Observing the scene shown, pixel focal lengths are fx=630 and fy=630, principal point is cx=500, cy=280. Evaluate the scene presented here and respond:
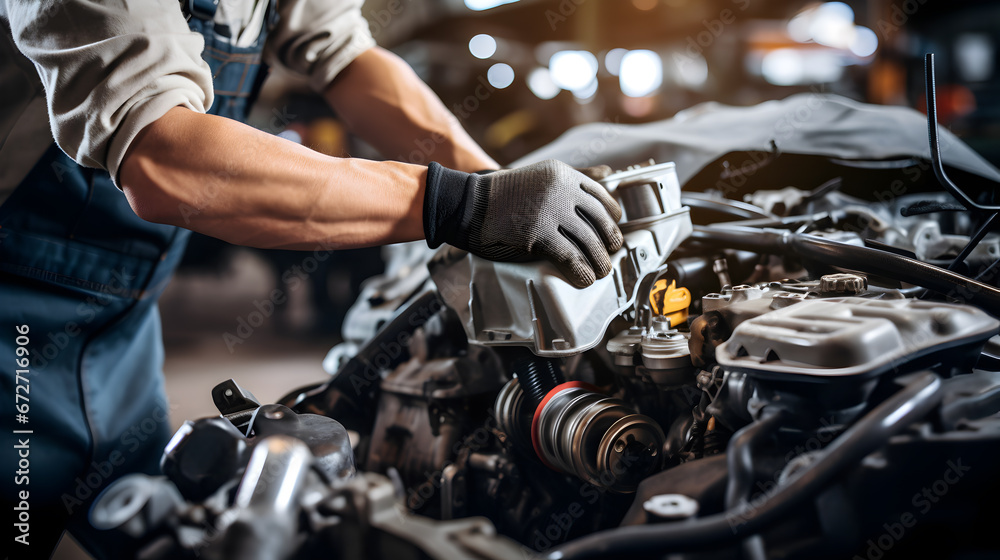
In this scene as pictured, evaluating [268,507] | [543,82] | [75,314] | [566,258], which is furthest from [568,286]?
[543,82]

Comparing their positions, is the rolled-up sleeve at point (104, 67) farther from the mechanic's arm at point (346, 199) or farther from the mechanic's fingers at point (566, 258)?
the mechanic's fingers at point (566, 258)

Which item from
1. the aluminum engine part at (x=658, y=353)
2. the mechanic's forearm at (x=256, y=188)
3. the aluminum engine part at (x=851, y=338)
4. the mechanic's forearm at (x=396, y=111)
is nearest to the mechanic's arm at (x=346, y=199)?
the mechanic's forearm at (x=256, y=188)

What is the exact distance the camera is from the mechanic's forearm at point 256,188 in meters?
0.87

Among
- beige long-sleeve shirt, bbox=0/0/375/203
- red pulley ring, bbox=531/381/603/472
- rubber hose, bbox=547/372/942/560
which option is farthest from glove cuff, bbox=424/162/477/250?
rubber hose, bbox=547/372/942/560

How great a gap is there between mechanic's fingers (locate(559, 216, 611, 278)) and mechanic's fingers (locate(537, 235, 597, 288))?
1cm

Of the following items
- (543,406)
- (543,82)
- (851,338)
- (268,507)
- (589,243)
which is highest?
(851,338)

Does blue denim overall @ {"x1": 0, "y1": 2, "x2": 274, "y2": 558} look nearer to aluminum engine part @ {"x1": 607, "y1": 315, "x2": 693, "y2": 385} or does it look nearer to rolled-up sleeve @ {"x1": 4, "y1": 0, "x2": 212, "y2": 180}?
rolled-up sleeve @ {"x1": 4, "y1": 0, "x2": 212, "y2": 180}

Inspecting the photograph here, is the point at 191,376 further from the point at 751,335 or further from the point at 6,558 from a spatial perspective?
the point at 751,335

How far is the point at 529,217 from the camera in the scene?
903mm

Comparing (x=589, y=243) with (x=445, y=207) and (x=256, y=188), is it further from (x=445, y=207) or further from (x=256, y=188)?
(x=256, y=188)

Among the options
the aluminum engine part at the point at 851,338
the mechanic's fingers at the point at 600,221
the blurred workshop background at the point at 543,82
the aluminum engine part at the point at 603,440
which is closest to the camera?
the aluminum engine part at the point at 851,338

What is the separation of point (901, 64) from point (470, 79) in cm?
589

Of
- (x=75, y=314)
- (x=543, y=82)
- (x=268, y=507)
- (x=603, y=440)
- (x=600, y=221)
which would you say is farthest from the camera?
(x=543, y=82)

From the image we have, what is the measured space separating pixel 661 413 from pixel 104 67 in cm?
94
